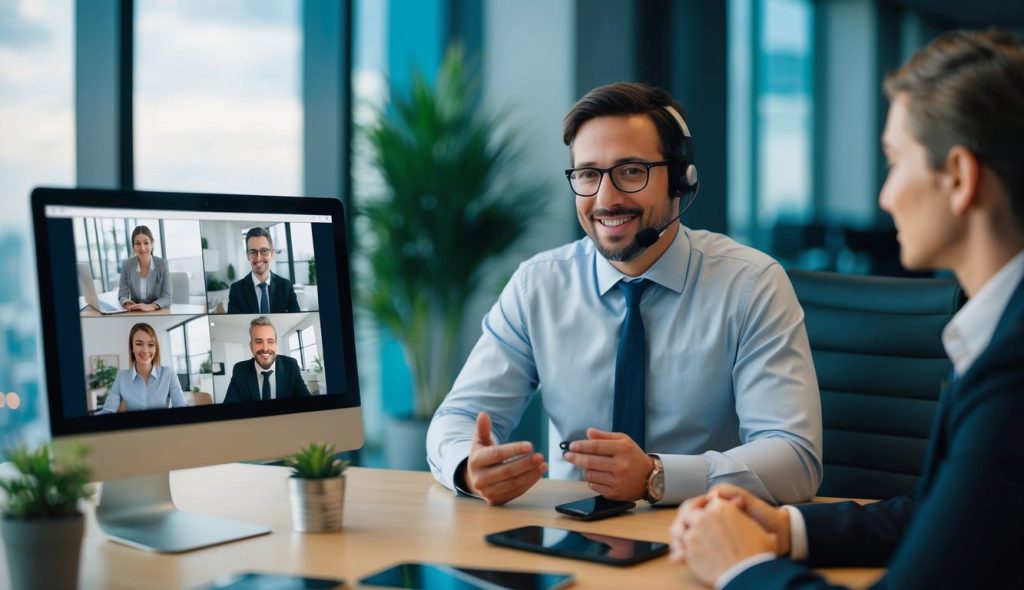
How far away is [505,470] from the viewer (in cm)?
161

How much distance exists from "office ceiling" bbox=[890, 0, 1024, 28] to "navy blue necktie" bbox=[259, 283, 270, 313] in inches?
333

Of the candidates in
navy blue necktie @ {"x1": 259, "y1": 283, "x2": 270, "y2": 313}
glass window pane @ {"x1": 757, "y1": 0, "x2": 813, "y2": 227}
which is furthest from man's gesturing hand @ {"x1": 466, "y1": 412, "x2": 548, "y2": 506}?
glass window pane @ {"x1": 757, "y1": 0, "x2": 813, "y2": 227}

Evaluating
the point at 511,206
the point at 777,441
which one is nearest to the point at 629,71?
the point at 511,206

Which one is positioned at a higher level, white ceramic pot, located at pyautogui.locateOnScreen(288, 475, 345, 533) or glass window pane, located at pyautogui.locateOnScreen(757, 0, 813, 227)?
glass window pane, located at pyautogui.locateOnScreen(757, 0, 813, 227)

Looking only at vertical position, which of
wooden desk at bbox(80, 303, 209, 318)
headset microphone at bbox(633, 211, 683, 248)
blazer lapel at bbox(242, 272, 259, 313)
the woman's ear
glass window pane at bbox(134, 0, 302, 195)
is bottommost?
wooden desk at bbox(80, 303, 209, 318)

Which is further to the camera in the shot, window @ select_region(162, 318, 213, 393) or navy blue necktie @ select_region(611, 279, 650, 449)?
navy blue necktie @ select_region(611, 279, 650, 449)

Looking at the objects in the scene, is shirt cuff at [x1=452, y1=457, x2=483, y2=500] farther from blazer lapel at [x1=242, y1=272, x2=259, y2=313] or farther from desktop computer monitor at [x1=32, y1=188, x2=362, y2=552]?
blazer lapel at [x1=242, y1=272, x2=259, y2=313]

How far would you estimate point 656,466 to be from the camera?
5.39 ft

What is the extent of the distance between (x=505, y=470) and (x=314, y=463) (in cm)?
32

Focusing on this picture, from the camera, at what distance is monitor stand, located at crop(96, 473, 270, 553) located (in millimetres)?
1397

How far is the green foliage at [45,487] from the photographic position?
1.16 metres

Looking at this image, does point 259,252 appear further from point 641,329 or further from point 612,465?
point 641,329

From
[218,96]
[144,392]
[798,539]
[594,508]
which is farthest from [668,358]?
[218,96]

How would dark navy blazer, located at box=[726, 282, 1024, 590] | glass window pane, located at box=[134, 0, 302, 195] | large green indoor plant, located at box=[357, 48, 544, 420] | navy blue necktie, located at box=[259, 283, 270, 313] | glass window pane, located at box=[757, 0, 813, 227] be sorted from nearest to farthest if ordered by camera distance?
dark navy blazer, located at box=[726, 282, 1024, 590] < navy blue necktie, located at box=[259, 283, 270, 313] < glass window pane, located at box=[134, 0, 302, 195] < large green indoor plant, located at box=[357, 48, 544, 420] < glass window pane, located at box=[757, 0, 813, 227]
